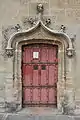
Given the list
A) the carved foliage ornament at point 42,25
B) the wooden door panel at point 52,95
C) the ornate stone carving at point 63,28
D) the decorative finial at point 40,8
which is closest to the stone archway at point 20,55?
the carved foliage ornament at point 42,25

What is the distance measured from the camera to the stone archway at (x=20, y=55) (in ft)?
27.1

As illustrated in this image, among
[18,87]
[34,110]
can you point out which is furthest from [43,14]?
[34,110]

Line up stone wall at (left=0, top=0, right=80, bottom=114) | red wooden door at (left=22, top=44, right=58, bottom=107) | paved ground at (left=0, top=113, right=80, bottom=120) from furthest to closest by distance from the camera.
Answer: red wooden door at (left=22, top=44, right=58, bottom=107) → stone wall at (left=0, top=0, right=80, bottom=114) → paved ground at (left=0, top=113, right=80, bottom=120)

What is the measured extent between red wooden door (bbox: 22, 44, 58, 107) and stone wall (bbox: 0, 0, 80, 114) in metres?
0.63

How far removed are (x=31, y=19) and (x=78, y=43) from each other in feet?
5.08

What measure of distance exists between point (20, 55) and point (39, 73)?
2.63 ft

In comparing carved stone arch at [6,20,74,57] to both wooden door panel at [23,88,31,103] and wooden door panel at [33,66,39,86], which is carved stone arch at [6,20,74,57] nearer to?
wooden door panel at [33,66,39,86]

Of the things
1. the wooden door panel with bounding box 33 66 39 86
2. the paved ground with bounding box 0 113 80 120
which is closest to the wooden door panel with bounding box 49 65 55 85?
the wooden door panel with bounding box 33 66 39 86

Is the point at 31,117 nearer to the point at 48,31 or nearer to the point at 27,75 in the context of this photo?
the point at 27,75

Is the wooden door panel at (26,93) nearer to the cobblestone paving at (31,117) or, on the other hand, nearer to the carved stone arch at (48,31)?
the cobblestone paving at (31,117)

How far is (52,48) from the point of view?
859 cm

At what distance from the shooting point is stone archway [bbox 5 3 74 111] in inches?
325

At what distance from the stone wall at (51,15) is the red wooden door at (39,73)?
63 cm

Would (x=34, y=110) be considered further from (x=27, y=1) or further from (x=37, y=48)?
(x=27, y=1)
